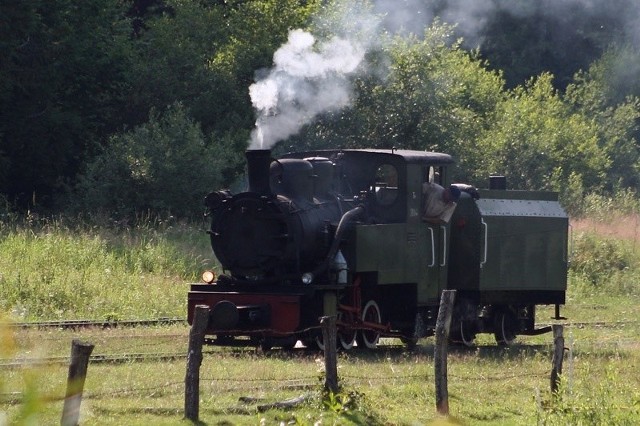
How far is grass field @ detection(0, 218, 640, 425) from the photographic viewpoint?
839cm

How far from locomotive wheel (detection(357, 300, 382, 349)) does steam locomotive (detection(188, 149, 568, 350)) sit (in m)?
0.01

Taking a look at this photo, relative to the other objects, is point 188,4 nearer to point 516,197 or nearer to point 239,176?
point 239,176

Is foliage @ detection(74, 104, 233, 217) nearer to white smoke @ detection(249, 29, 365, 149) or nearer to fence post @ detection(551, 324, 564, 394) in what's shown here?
white smoke @ detection(249, 29, 365, 149)

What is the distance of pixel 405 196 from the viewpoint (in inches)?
525

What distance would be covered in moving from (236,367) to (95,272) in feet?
25.6

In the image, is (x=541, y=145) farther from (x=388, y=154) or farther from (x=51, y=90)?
(x=388, y=154)

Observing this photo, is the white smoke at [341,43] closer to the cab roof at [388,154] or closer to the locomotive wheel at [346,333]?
the cab roof at [388,154]

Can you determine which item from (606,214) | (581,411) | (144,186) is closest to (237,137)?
(144,186)

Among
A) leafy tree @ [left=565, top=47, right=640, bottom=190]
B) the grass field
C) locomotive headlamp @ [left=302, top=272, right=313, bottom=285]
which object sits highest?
leafy tree @ [left=565, top=47, right=640, bottom=190]

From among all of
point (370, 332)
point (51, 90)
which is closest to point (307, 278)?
point (370, 332)

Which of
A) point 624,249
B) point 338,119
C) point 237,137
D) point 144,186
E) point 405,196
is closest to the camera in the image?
point 405,196

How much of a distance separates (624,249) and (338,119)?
8246mm

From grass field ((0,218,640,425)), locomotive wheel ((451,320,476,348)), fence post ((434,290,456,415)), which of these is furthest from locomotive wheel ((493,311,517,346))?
fence post ((434,290,456,415))

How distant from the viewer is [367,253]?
1288 centimetres
